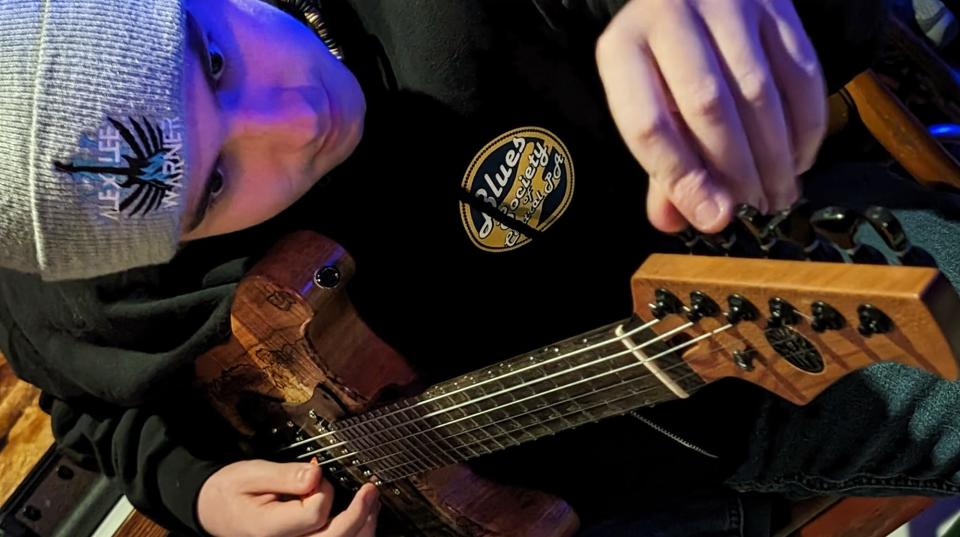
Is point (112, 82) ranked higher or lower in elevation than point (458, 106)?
higher

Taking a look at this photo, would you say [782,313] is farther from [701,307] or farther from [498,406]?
[498,406]

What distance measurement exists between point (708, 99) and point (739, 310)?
0.13m

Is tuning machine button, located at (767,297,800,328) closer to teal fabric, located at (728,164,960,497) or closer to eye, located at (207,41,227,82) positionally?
teal fabric, located at (728,164,960,497)

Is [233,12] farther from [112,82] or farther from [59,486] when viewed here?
[59,486]

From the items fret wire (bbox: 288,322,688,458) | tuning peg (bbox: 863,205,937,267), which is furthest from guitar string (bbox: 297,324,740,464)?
tuning peg (bbox: 863,205,937,267)

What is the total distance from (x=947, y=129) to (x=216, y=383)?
31.1 inches

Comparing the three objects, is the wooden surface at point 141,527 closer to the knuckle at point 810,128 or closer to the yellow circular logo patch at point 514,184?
the yellow circular logo patch at point 514,184

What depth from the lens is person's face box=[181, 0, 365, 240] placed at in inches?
23.7

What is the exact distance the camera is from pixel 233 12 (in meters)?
0.63

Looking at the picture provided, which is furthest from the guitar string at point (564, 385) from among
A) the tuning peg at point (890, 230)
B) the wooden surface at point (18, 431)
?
the wooden surface at point (18, 431)

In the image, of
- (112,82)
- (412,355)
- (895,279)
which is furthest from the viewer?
(412,355)

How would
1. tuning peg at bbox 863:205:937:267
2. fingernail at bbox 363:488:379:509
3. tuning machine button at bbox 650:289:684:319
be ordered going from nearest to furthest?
tuning peg at bbox 863:205:937:267 → tuning machine button at bbox 650:289:684:319 → fingernail at bbox 363:488:379:509

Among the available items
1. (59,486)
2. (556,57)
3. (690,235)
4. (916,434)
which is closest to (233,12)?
(556,57)

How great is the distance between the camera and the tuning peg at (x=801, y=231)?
1.48 ft
